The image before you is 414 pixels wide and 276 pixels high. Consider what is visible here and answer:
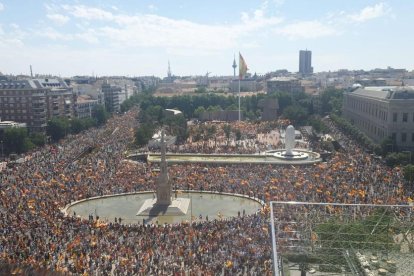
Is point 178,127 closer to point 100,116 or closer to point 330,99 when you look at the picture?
point 100,116

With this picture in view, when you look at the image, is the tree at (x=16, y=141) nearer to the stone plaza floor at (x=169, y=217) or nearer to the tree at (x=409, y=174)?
the stone plaza floor at (x=169, y=217)

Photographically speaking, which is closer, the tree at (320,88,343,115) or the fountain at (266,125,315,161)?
the fountain at (266,125,315,161)

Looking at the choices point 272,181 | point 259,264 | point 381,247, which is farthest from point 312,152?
point 381,247

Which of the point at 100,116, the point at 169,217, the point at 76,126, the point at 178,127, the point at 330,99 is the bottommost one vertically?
the point at 169,217

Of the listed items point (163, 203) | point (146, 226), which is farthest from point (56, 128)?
point (146, 226)

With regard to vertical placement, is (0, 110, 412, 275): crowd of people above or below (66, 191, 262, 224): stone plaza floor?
above

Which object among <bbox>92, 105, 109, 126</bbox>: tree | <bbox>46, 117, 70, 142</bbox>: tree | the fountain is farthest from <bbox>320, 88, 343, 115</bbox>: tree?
<bbox>46, 117, 70, 142</bbox>: tree

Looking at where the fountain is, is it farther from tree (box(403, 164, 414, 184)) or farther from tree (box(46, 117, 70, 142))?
tree (box(46, 117, 70, 142))
